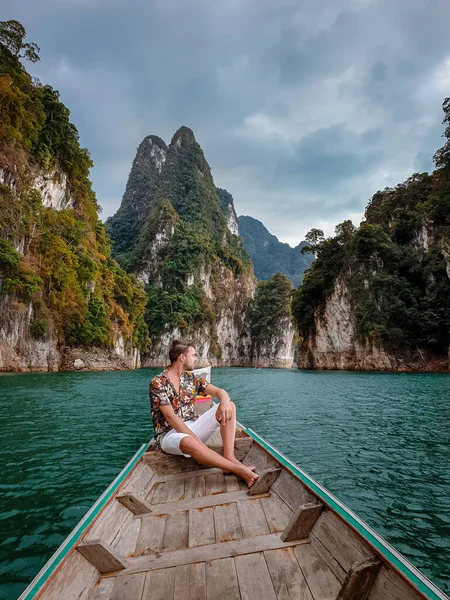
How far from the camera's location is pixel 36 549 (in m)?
3.08

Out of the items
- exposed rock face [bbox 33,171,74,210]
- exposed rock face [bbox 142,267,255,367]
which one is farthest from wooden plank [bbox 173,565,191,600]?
exposed rock face [bbox 142,267,255,367]

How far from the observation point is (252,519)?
2.57 metres

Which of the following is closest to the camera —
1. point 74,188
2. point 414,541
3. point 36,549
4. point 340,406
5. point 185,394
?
point 36,549

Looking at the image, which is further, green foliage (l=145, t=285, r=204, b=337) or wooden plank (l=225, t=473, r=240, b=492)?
green foliage (l=145, t=285, r=204, b=337)

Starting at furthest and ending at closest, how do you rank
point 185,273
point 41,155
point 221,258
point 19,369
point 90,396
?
point 221,258 < point 185,273 < point 41,155 < point 19,369 < point 90,396

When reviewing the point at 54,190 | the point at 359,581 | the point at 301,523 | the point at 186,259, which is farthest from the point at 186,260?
the point at 359,581

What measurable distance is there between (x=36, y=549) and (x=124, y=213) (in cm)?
8857

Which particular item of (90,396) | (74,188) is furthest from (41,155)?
(90,396)

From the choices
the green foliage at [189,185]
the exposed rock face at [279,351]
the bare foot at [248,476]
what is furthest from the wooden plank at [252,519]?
the green foliage at [189,185]

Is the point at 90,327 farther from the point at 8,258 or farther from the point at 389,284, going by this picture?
the point at 389,284

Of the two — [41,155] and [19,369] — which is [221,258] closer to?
[41,155]

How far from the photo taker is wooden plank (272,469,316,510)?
259 centimetres

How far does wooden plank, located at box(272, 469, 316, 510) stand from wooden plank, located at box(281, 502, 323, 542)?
0.24m

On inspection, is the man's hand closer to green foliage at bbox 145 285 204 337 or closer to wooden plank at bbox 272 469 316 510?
wooden plank at bbox 272 469 316 510
